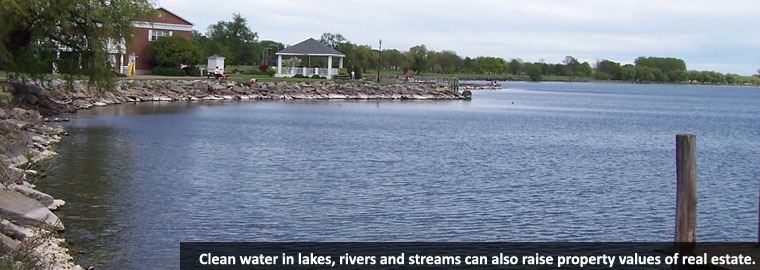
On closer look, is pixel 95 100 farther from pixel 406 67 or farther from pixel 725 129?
pixel 406 67

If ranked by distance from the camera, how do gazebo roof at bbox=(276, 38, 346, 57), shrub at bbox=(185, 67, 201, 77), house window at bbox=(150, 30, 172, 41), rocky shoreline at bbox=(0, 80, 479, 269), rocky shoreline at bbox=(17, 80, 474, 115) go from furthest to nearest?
gazebo roof at bbox=(276, 38, 346, 57) → shrub at bbox=(185, 67, 201, 77) → house window at bbox=(150, 30, 172, 41) → rocky shoreline at bbox=(17, 80, 474, 115) → rocky shoreline at bbox=(0, 80, 479, 269)

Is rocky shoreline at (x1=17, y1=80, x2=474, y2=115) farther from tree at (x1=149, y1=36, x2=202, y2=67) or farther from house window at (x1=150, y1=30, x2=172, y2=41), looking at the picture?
house window at (x1=150, y1=30, x2=172, y2=41)

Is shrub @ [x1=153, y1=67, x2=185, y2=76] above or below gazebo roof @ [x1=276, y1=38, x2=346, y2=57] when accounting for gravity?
below

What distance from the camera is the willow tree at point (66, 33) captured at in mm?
24891

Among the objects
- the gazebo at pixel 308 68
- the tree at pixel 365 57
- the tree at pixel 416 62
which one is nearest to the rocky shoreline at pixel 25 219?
the gazebo at pixel 308 68

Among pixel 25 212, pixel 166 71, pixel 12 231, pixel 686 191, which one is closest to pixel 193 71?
pixel 166 71

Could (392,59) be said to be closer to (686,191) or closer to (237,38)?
(237,38)

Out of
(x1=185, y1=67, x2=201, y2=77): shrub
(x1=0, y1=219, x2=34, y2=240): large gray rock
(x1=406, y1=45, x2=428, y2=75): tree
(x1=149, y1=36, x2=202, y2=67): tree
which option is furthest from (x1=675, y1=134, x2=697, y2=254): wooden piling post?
(x1=406, y1=45, x2=428, y2=75): tree

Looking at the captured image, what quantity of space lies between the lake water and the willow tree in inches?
110

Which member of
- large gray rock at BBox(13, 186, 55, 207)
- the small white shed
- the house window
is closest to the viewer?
large gray rock at BBox(13, 186, 55, 207)

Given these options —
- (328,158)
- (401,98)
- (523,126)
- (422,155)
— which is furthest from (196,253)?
(401,98)

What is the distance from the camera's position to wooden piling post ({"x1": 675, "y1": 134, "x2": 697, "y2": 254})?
10.2 meters

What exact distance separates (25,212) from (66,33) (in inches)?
553

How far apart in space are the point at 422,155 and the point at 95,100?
1043 inches
